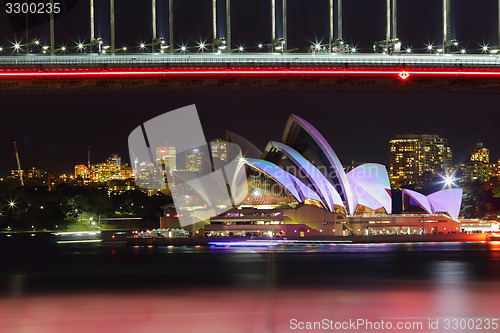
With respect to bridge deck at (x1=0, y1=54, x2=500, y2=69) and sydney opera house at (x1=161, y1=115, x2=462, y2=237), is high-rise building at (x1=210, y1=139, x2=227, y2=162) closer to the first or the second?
sydney opera house at (x1=161, y1=115, x2=462, y2=237)

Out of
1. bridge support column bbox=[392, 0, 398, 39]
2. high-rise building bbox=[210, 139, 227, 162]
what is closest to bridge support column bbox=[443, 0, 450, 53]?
bridge support column bbox=[392, 0, 398, 39]

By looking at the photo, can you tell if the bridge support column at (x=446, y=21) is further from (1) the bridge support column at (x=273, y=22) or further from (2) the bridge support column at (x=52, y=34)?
(2) the bridge support column at (x=52, y=34)

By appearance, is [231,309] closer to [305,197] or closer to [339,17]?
[339,17]

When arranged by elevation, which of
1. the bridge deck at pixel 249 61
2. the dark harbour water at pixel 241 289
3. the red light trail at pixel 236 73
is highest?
the bridge deck at pixel 249 61

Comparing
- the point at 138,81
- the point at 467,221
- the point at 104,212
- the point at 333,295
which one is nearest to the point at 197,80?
the point at 138,81

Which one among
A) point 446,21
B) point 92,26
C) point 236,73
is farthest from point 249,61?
point 446,21

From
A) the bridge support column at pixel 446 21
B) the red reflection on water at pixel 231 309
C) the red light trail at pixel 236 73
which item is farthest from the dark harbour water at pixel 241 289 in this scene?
the bridge support column at pixel 446 21
